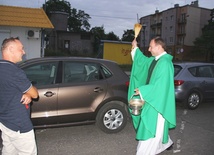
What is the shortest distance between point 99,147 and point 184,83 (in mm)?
4049

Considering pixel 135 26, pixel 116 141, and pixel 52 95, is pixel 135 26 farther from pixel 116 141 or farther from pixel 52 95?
pixel 116 141

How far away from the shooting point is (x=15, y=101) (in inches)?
106

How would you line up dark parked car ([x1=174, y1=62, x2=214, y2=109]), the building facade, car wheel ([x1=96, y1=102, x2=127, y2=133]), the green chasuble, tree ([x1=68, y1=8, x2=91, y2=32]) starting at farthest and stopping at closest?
tree ([x1=68, y1=8, x2=91, y2=32]) → the building facade → dark parked car ([x1=174, y1=62, x2=214, y2=109]) → car wheel ([x1=96, y1=102, x2=127, y2=133]) → the green chasuble

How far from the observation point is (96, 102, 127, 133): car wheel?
5.36 m

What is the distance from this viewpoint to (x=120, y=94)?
18.0 ft

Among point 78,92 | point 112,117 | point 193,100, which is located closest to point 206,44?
point 193,100

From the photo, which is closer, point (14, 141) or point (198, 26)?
point (14, 141)

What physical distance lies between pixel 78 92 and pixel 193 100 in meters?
4.46

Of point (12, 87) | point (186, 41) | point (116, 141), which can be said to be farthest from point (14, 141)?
point (186, 41)

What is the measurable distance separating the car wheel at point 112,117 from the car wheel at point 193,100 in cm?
330

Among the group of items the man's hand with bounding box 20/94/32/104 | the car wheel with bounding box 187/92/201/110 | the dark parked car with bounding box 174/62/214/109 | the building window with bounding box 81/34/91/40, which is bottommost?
the car wheel with bounding box 187/92/201/110

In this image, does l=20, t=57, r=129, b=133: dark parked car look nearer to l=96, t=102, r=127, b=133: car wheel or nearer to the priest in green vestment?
l=96, t=102, r=127, b=133: car wheel

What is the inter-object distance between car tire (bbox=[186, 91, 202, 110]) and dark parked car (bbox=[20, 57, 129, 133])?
322 cm

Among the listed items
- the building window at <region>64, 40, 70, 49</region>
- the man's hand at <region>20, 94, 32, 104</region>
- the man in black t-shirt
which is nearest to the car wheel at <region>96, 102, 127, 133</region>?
the man in black t-shirt
